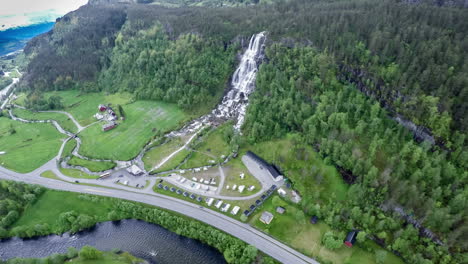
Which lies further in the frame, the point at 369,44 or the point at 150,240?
the point at 369,44

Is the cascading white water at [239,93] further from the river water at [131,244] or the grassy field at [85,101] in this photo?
the grassy field at [85,101]

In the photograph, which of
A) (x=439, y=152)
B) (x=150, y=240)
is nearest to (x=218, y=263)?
(x=150, y=240)

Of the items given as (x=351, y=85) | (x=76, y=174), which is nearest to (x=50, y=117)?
(x=76, y=174)

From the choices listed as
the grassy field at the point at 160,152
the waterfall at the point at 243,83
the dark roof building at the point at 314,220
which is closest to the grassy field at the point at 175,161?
the grassy field at the point at 160,152

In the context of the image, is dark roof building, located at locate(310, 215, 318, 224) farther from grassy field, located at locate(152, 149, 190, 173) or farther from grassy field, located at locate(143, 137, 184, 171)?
grassy field, located at locate(143, 137, 184, 171)

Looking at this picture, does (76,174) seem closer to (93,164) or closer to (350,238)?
(93,164)

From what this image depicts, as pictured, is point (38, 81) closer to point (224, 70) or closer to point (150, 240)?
point (224, 70)
